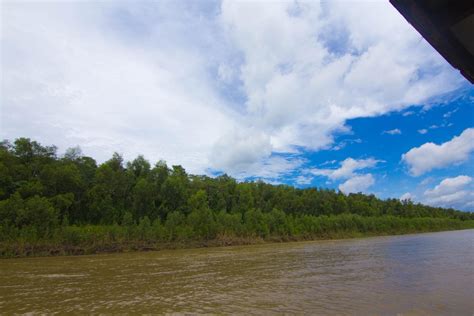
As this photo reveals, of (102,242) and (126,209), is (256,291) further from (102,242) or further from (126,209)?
(126,209)

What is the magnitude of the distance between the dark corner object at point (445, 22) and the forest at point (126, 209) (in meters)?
45.4

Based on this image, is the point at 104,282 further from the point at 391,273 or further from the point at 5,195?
the point at 5,195

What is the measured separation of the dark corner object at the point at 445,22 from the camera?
245 centimetres

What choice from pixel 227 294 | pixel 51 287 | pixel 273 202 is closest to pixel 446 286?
pixel 227 294

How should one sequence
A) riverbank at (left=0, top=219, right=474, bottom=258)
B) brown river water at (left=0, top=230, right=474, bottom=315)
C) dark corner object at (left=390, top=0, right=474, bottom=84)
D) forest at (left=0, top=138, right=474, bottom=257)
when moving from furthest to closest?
forest at (left=0, top=138, right=474, bottom=257) → riverbank at (left=0, top=219, right=474, bottom=258) → brown river water at (left=0, top=230, right=474, bottom=315) → dark corner object at (left=390, top=0, right=474, bottom=84)

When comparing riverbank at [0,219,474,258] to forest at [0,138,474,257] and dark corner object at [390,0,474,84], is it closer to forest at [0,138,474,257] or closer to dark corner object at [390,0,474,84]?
forest at [0,138,474,257]

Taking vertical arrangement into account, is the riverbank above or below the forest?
below

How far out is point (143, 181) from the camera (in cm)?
5869

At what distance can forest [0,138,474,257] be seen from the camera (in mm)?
41688

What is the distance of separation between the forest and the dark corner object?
149 feet

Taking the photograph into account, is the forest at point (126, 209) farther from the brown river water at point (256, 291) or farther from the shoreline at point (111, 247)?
the brown river water at point (256, 291)

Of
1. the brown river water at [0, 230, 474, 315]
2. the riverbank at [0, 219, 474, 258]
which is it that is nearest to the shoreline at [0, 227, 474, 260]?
the riverbank at [0, 219, 474, 258]

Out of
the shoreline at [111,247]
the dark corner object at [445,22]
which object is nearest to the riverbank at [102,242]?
the shoreline at [111,247]

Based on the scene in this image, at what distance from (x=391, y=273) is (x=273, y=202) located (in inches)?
2519
